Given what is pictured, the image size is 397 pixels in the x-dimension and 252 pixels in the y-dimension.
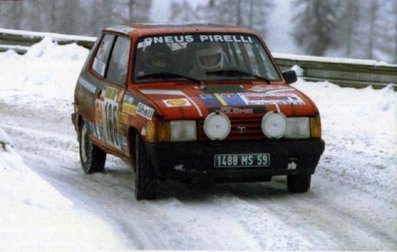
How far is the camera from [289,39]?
4528 centimetres

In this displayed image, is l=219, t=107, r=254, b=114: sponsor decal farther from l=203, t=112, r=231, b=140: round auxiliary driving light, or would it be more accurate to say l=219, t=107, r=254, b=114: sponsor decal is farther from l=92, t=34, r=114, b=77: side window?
l=92, t=34, r=114, b=77: side window

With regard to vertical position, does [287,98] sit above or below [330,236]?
above

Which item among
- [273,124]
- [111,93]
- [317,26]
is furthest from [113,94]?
[317,26]

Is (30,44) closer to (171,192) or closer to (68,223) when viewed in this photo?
(171,192)

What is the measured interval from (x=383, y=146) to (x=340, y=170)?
5.65 ft

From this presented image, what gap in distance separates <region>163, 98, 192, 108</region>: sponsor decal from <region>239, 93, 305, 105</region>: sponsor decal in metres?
0.50

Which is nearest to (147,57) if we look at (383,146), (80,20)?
(383,146)

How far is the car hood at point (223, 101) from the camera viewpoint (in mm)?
7707

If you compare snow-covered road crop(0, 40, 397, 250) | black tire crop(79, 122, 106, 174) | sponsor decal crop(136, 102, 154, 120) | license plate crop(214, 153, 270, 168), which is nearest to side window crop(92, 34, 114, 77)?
black tire crop(79, 122, 106, 174)

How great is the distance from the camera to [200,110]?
7.71 meters

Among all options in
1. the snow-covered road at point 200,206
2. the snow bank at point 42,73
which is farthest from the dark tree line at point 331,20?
the snow-covered road at point 200,206

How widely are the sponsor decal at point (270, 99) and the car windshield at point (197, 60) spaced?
24.5 inches

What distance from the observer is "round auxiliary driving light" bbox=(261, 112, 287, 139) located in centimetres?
776

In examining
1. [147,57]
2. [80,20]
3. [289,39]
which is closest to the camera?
[147,57]
